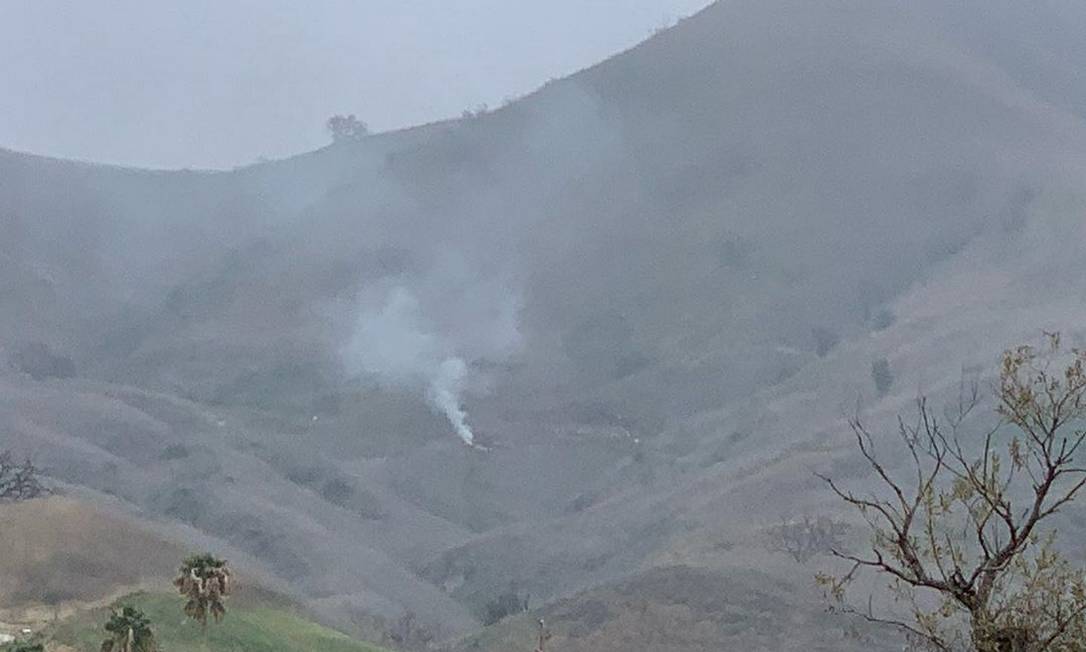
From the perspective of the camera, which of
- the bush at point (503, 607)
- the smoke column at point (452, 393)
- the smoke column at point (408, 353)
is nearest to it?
the bush at point (503, 607)

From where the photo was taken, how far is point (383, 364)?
136000 millimetres

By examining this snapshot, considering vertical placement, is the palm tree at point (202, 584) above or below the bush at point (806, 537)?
below

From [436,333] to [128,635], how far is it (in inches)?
4395

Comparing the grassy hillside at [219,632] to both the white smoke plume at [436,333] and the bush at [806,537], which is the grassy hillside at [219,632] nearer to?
the bush at [806,537]

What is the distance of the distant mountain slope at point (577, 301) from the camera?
9056 centimetres

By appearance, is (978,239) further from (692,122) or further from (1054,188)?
(692,122)

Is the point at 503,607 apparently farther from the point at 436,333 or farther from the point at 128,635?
the point at 436,333

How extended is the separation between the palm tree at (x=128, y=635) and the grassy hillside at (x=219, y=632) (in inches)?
302

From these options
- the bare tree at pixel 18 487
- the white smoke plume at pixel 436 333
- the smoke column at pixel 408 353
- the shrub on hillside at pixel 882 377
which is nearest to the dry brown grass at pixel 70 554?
the bare tree at pixel 18 487

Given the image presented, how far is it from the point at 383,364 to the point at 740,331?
123 ft

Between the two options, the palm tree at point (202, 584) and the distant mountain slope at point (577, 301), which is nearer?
the palm tree at point (202, 584)

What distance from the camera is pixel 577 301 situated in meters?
147

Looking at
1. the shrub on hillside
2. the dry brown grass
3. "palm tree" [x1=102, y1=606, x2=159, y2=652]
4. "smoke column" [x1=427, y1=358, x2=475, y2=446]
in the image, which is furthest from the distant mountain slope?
"palm tree" [x1=102, y1=606, x2=159, y2=652]

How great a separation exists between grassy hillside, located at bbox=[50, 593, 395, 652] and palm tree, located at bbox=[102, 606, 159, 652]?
25.2 ft
